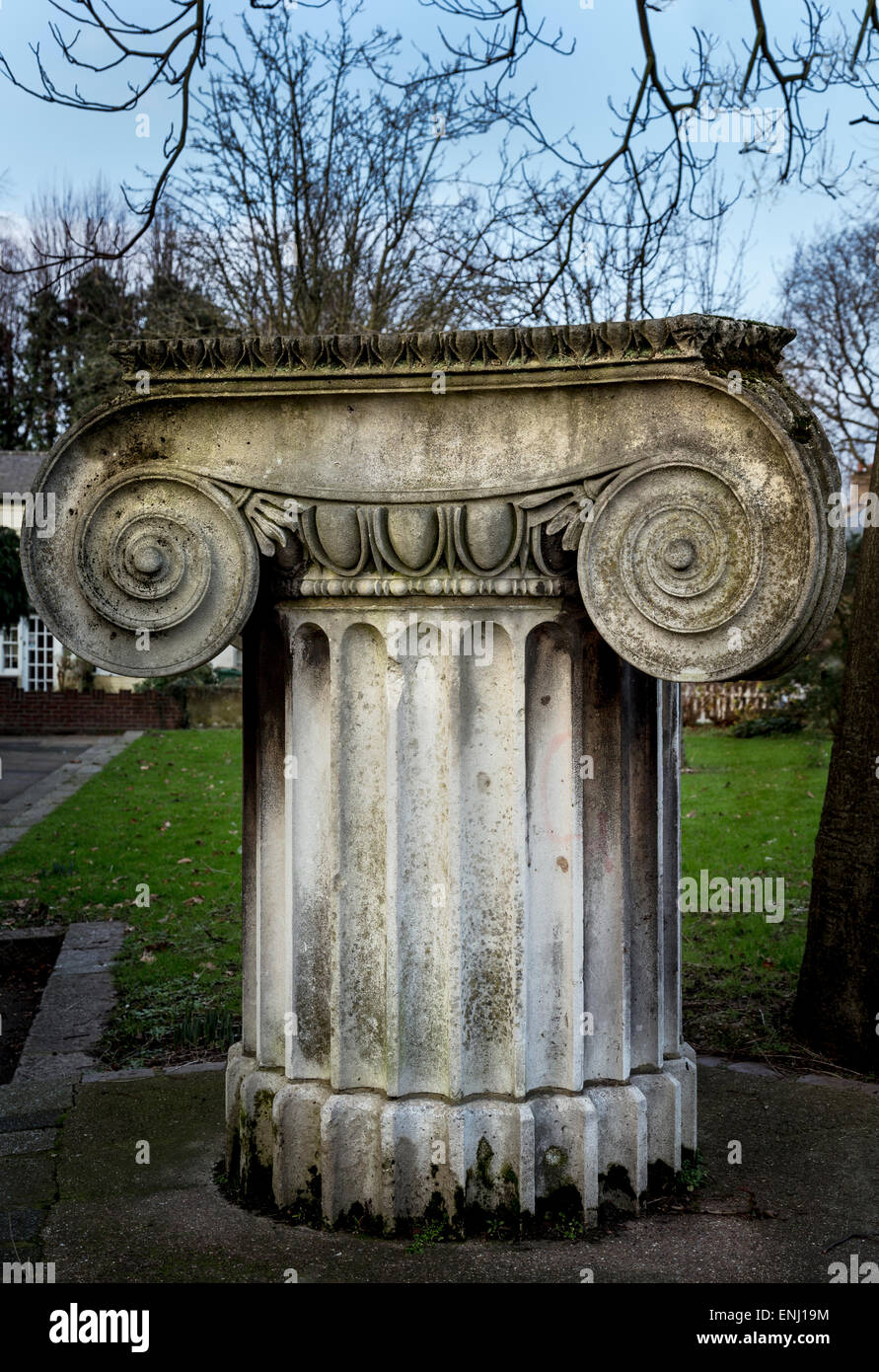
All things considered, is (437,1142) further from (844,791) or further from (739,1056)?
(844,791)

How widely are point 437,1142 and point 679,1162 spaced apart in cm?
76

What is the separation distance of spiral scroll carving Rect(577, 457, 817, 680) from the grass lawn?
2495mm

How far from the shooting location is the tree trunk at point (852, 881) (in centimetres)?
492

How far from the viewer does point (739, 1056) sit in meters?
4.89

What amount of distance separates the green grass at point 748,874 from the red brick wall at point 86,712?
10749mm

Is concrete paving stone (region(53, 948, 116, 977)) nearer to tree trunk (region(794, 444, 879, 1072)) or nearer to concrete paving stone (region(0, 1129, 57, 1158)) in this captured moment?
concrete paving stone (region(0, 1129, 57, 1158))

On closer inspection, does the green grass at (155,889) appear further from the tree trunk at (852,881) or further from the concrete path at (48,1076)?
the tree trunk at (852,881)

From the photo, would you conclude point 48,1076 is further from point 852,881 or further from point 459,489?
point 852,881

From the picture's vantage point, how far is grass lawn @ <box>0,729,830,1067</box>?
536cm

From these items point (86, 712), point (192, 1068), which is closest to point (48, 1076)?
point (192, 1068)

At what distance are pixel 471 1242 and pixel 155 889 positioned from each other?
5794mm

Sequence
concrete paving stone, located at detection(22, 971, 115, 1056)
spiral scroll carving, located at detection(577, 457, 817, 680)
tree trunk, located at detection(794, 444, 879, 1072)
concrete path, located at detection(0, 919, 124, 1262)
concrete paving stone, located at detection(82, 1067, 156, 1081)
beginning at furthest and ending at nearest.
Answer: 1. concrete paving stone, located at detection(22, 971, 115, 1056)
2. tree trunk, located at detection(794, 444, 879, 1072)
3. concrete paving stone, located at detection(82, 1067, 156, 1081)
4. concrete path, located at detection(0, 919, 124, 1262)
5. spiral scroll carving, located at detection(577, 457, 817, 680)

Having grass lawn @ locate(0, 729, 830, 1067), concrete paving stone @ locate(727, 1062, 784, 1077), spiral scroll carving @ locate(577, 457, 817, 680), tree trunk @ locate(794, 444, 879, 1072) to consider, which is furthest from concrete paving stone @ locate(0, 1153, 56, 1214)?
tree trunk @ locate(794, 444, 879, 1072)
